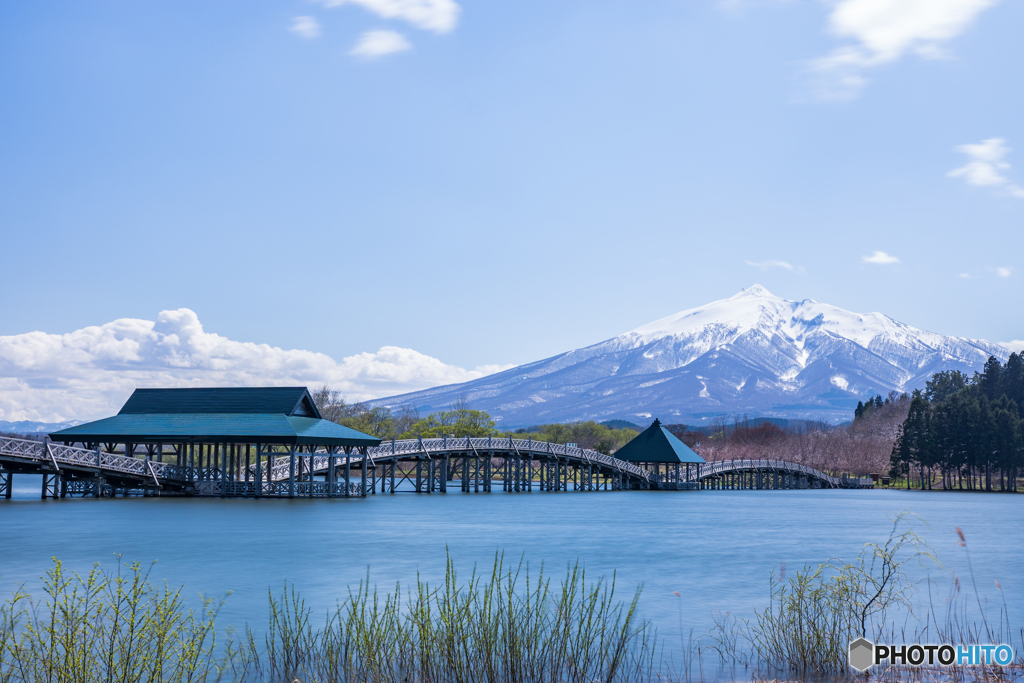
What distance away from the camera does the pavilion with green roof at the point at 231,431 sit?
4494cm

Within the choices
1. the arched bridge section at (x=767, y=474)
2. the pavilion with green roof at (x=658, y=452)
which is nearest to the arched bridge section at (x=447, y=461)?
the pavilion with green roof at (x=658, y=452)

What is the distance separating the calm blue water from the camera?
21859mm

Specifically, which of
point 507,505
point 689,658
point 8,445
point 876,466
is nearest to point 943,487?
point 876,466

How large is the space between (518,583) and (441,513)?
22.9 meters

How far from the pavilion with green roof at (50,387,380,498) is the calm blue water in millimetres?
2820

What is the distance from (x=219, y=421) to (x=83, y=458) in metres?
6.09

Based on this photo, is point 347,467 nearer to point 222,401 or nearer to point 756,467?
point 222,401

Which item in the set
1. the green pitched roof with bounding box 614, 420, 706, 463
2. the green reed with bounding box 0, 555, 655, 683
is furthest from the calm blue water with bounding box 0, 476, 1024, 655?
the green pitched roof with bounding box 614, 420, 706, 463

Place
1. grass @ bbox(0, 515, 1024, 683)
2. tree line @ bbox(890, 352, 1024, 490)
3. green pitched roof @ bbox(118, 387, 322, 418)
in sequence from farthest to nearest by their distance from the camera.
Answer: tree line @ bbox(890, 352, 1024, 490) → green pitched roof @ bbox(118, 387, 322, 418) → grass @ bbox(0, 515, 1024, 683)

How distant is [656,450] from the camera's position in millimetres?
77125

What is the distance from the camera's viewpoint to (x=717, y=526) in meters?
42.8

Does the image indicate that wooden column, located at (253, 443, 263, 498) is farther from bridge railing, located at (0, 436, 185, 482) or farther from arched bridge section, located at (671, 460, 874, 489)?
arched bridge section, located at (671, 460, 874, 489)

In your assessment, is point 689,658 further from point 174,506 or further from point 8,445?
point 8,445

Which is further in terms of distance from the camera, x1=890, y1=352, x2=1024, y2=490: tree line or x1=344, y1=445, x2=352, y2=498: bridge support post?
x1=890, y1=352, x2=1024, y2=490: tree line
